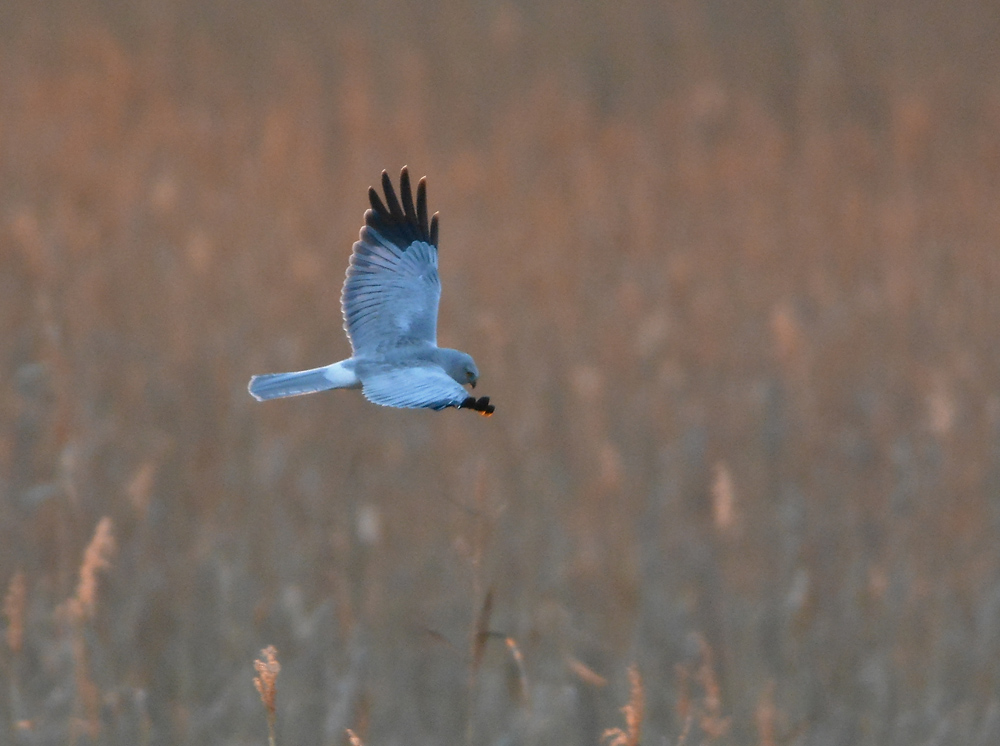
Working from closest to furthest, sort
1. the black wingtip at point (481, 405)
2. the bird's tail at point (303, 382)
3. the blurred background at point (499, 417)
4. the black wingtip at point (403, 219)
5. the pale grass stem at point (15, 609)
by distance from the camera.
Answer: the black wingtip at point (481, 405), the bird's tail at point (303, 382), the pale grass stem at point (15, 609), the black wingtip at point (403, 219), the blurred background at point (499, 417)

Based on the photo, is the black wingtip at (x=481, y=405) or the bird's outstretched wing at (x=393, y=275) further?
the bird's outstretched wing at (x=393, y=275)

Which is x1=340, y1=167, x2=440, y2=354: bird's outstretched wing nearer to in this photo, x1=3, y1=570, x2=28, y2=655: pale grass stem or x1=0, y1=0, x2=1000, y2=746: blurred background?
x1=0, y1=0, x2=1000, y2=746: blurred background

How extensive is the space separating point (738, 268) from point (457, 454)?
5.29 feet

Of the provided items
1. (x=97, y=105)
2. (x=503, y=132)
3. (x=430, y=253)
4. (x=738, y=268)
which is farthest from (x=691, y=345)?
(x=97, y=105)

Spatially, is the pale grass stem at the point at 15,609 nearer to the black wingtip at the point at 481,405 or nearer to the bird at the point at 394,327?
the bird at the point at 394,327

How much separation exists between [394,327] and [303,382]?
0.94 ft

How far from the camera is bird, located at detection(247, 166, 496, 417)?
1.50 meters

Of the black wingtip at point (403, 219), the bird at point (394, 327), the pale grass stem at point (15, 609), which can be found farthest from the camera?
the black wingtip at point (403, 219)

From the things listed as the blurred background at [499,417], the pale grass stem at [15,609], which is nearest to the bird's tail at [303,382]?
the blurred background at [499,417]

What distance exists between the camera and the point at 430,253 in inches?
86.1

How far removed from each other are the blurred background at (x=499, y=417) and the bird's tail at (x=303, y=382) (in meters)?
0.30

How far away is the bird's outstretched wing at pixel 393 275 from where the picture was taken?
6.50ft

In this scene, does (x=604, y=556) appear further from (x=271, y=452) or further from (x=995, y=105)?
(x=995, y=105)

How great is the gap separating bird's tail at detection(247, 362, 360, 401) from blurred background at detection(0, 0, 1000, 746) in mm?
301
